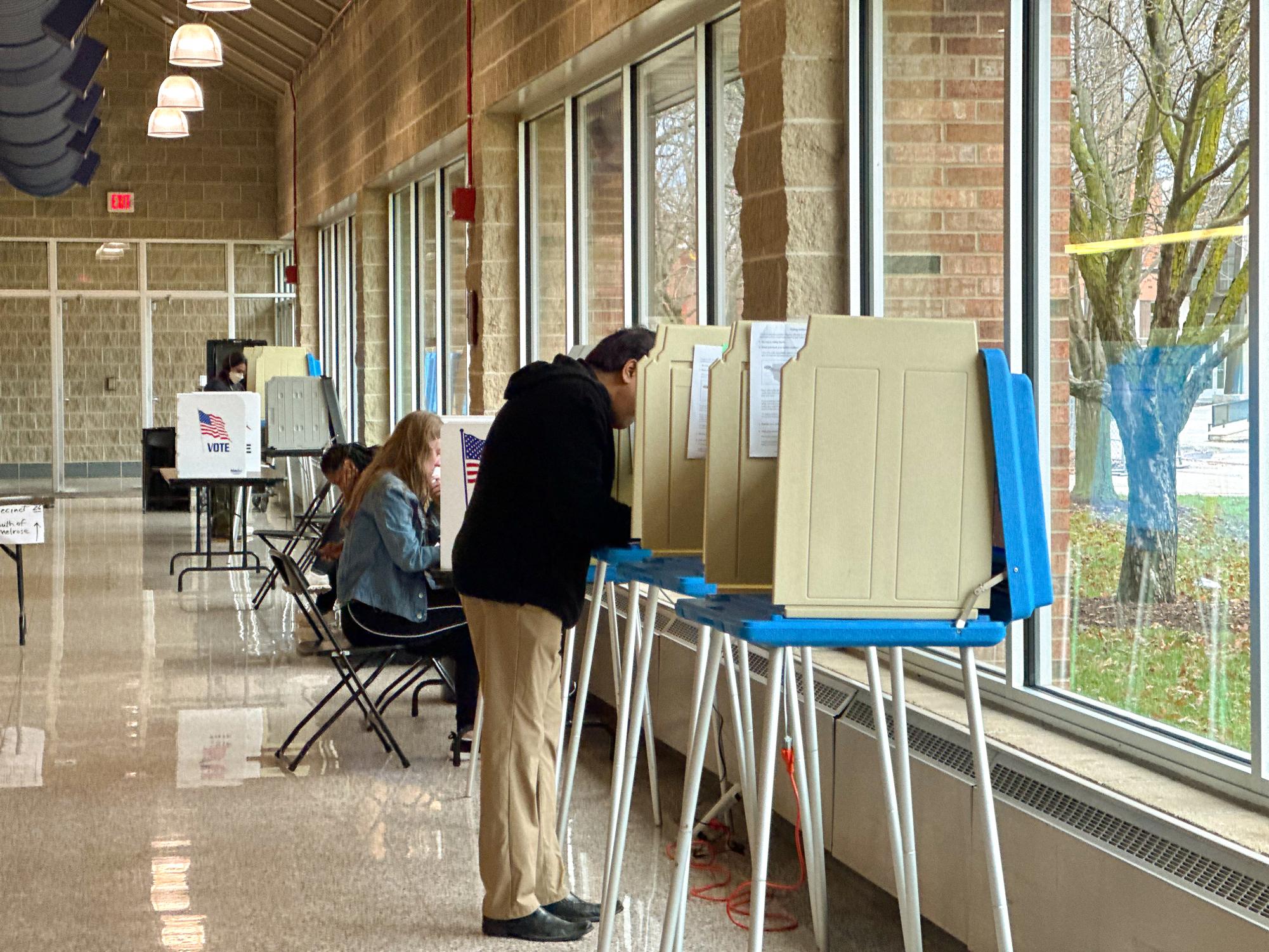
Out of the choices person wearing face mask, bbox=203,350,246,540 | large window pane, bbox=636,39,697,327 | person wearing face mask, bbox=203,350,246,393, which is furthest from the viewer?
person wearing face mask, bbox=203,350,246,393

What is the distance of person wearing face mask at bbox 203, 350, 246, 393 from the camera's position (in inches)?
510

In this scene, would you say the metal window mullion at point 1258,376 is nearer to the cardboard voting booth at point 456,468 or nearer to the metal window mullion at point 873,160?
the metal window mullion at point 873,160

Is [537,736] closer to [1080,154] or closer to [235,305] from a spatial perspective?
[1080,154]

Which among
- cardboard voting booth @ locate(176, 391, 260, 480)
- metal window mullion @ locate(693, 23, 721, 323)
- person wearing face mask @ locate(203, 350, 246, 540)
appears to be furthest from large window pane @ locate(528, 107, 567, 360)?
person wearing face mask @ locate(203, 350, 246, 540)

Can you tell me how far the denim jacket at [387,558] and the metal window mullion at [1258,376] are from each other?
3.06m

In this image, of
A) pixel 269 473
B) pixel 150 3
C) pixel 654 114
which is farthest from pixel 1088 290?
pixel 150 3

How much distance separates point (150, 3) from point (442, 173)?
7.26m

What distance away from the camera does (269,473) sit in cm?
1413

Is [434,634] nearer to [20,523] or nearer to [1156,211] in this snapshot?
[1156,211]

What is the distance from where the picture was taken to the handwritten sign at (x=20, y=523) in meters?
7.76

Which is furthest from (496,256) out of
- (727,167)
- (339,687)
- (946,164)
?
(946,164)

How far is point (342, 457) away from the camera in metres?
7.43

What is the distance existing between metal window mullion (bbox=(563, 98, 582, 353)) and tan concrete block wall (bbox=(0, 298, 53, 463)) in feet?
37.2

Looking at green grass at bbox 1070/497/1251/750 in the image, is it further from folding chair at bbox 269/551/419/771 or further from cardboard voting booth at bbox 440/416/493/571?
folding chair at bbox 269/551/419/771
